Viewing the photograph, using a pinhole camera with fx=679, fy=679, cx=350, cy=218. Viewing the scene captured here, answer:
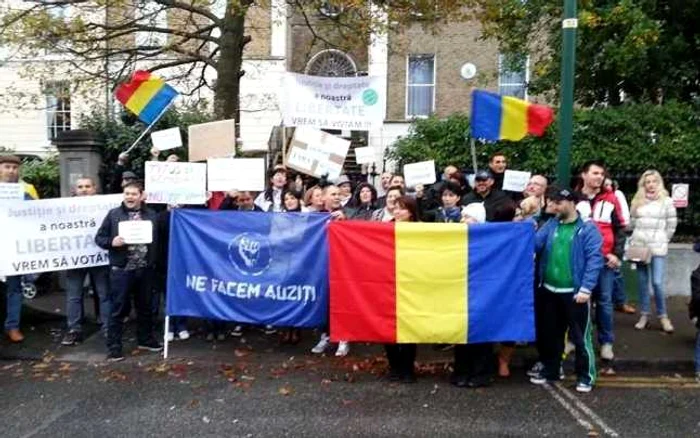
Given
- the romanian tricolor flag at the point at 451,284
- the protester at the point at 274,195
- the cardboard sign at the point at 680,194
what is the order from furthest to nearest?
the cardboard sign at the point at 680,194 → the protester at the point at 274,195 → the romanian tricolor flag at the point at 451,284

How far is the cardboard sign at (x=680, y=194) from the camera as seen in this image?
9750mm

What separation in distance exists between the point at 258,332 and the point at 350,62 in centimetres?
1850

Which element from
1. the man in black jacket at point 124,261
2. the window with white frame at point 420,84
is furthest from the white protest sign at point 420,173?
the window with white frame at point 420,84

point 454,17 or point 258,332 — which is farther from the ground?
point 454,17

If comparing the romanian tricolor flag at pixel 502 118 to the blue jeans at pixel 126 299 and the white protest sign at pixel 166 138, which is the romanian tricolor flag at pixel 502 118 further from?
the blue jeans at pixel 126 299

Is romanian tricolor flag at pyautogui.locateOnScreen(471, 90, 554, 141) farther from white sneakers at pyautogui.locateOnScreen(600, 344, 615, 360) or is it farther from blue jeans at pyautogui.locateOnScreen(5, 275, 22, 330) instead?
blue jeans at pyautogui.locateOnScreen(5, 275, 22, 330)

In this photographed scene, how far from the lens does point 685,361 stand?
6664 mm

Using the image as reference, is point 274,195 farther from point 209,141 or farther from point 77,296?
point 77,296

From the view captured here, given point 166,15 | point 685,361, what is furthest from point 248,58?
point 685,361

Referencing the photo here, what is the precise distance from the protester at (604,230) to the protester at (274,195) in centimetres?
345

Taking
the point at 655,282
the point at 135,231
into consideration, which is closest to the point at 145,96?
the point at 135,231

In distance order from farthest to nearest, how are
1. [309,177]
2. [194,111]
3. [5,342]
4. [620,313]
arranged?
[194,111]
[309,177]
[620,313]
[5,342]

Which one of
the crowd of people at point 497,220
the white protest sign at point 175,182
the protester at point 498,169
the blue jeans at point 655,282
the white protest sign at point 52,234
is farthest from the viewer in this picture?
the protester at point 498,169

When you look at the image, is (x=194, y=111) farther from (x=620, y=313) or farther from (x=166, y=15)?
(x=620, y=313)
